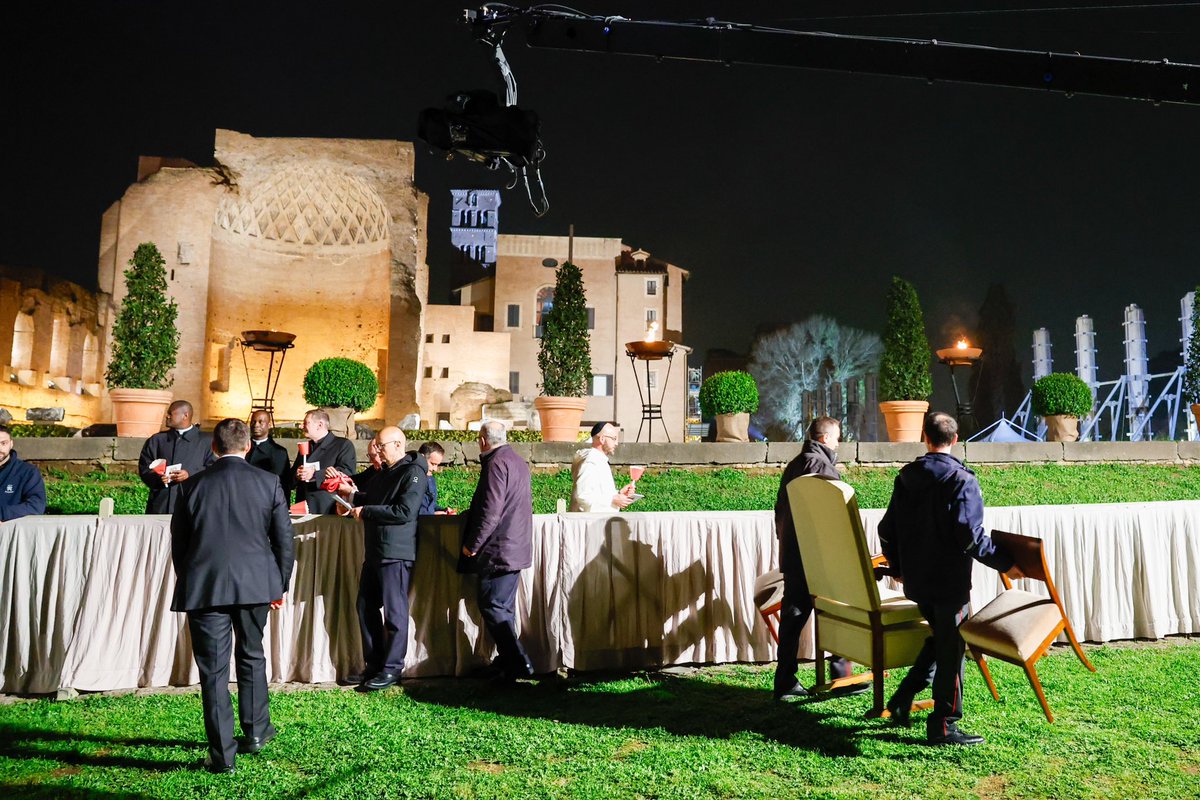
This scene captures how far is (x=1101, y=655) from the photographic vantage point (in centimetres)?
503

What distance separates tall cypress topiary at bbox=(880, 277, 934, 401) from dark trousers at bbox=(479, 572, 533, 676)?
381 inches

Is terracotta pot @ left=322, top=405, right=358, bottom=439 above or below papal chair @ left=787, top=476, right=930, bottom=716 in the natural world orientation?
above

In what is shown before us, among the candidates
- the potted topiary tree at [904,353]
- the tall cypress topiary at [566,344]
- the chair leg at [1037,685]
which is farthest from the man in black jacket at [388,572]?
the potted topiary tree at [904,353]

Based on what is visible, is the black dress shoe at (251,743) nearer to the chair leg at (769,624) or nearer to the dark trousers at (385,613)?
the dark trousers at (385,613)

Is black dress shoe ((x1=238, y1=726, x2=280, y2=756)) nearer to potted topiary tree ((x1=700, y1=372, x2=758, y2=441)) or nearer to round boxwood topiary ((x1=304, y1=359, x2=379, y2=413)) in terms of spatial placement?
potted topiary tree ((x1=700, y1=372, x2=758, y2=441))

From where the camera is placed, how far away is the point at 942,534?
3.63 metres

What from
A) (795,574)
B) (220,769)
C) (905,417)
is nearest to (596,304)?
(905,417)

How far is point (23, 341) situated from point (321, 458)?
23.2m

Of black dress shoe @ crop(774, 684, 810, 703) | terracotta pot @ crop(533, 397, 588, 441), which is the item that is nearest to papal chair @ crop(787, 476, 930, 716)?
black dress shoe @ crop(774, 684, 810, 703)

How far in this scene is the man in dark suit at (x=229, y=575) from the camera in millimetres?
3359

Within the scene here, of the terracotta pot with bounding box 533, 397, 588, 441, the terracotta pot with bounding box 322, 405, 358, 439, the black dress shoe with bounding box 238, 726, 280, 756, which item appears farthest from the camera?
the terracotta pot with bounding box 322, 405, 358, 439

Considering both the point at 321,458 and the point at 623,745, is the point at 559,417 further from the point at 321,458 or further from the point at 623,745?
the point at 623,745

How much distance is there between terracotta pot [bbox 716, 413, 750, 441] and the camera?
1165 centimetres

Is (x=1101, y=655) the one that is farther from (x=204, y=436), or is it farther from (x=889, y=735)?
(x=204, y=436)
